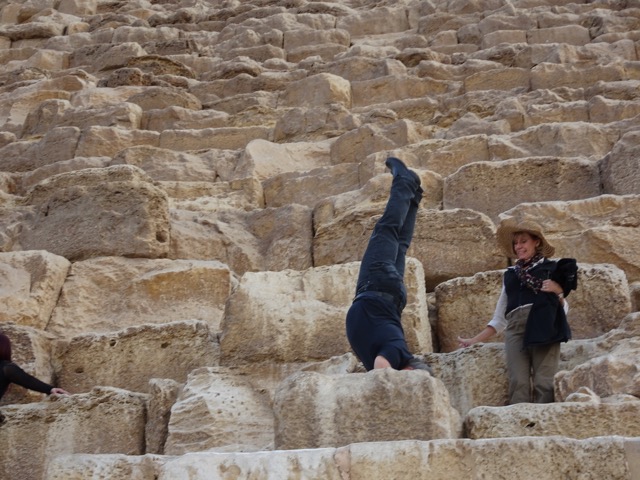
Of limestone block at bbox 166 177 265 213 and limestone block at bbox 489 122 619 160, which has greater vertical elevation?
limestone block at bbox 489 122 619 160

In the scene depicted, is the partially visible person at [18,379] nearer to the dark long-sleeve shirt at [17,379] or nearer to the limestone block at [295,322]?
the dark long-sleeve shirt at [17,379]

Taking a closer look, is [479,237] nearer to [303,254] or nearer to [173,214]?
[303,254]

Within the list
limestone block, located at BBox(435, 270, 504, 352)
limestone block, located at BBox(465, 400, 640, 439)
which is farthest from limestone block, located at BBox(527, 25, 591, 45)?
limestone block, located at BBox(465, 400, 640, 439)

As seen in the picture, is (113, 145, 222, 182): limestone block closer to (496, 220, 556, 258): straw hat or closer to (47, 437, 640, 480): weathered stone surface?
(496, 220, 556, 258): straw hat

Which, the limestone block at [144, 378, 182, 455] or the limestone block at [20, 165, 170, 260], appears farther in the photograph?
the limestone block at [20, 165, 170, 260]

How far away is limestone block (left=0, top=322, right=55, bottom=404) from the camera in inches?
198

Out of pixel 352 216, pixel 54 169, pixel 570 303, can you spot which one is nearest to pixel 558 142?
pixel 352 216

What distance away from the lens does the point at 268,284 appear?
517cm

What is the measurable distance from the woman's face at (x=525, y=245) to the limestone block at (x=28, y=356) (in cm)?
219

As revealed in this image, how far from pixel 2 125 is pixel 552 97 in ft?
16.6

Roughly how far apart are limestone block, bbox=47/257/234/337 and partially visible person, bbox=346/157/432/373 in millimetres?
1419

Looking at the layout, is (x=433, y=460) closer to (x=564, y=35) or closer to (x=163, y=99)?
(x=163, y=99)

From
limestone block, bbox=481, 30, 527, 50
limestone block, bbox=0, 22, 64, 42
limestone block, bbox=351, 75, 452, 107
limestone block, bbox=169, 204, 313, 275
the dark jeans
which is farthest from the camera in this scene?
limestone block, bbox=0, 22, 64, 42

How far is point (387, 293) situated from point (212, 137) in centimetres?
489
